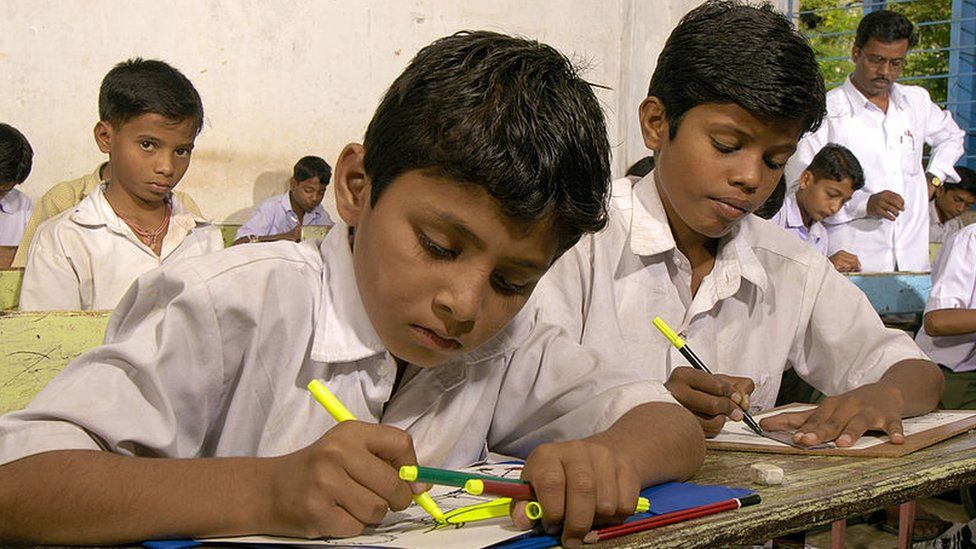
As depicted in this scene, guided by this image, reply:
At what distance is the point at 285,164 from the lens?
707cm

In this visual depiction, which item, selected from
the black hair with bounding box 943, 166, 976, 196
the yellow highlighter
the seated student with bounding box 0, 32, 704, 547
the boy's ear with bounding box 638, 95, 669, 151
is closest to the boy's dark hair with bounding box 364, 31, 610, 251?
the seated student with bounding box 0, 32, 704, 547

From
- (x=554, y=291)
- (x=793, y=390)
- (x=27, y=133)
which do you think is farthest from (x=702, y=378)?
(x=27, y=133)

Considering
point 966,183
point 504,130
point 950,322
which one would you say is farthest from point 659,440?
point 966,183

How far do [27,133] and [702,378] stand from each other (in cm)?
551

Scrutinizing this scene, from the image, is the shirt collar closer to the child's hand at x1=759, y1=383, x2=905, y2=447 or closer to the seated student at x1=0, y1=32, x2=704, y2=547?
the child's hand at x1=759, y1=383, x2=905, y2=447

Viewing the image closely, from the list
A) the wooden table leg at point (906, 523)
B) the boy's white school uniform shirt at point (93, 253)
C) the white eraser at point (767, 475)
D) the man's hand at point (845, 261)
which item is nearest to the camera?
the white eraser at point (767, 475)

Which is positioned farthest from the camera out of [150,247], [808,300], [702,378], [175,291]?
[150,247]

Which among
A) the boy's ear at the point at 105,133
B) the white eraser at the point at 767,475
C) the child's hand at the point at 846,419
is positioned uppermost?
the boy's ear at the point at 105,133

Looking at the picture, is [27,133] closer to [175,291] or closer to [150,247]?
[150,247]

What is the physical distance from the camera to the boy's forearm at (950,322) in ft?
12.4

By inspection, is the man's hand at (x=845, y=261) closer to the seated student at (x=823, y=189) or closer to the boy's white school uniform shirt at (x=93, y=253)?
the seated student at (x=823, y=189)

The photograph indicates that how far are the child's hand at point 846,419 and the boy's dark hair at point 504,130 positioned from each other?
51cm

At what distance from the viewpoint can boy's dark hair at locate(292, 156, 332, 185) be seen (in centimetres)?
675

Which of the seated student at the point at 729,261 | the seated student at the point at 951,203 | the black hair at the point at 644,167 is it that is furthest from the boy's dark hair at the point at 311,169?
the seated student at the point at 729,261
